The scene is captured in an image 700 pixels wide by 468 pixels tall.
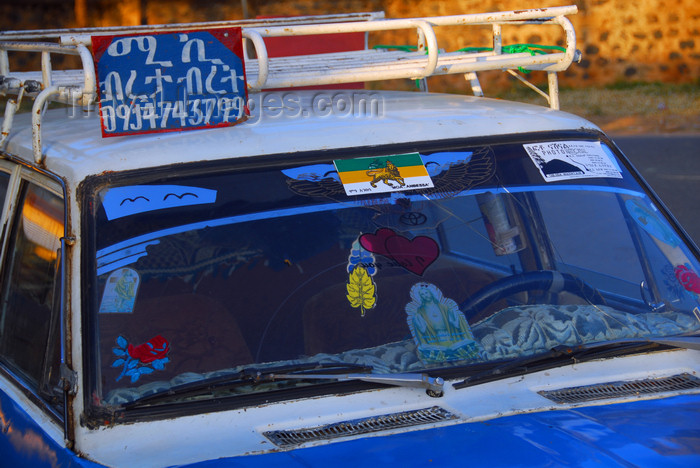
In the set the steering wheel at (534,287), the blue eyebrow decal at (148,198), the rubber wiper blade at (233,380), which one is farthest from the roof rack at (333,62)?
the rubber wiper blade at (233,380)

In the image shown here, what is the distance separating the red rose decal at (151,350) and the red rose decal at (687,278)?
1.48 metres

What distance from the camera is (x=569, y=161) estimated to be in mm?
2533

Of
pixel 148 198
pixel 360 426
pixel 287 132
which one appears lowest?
pixel 360 426

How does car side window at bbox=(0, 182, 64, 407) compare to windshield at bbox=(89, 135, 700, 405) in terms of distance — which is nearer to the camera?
windshield at bbox=(89, 135, 700, 405)

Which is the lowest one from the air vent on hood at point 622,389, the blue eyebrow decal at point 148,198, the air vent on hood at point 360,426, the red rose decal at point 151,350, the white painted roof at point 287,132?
the air vent on hood at point 360,426

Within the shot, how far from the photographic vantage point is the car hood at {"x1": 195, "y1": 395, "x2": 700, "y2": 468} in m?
1.78

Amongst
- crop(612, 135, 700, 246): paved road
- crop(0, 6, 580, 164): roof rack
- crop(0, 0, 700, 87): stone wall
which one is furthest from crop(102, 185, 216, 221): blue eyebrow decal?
crop(0, 0, 700, 87): stone wall

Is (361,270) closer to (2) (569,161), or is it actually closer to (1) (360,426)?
(1) (360,426)

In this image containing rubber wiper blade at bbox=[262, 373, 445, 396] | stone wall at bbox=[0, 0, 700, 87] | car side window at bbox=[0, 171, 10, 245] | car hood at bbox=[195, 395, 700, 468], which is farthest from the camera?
stone wall at bbox=[0, 0, 700, 87]

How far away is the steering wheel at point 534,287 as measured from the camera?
2453 millimetres

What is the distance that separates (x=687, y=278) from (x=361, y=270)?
0.97 meters

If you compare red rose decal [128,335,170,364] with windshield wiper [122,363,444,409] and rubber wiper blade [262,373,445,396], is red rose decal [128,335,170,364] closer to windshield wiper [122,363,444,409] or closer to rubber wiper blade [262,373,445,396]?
windshield wiper [122,363,444,409]

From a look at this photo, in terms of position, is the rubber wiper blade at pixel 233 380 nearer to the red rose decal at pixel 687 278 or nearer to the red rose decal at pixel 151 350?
the red rose decal at pixel 151 350

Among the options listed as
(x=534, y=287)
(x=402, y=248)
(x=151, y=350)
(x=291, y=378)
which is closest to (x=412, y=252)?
(x=402, y=248)
